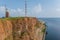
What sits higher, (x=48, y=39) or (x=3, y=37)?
(x=3, y=37)

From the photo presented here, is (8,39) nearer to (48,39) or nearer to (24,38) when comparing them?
(24,38)

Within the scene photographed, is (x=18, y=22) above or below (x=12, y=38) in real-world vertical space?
above

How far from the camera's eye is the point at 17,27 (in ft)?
71.8

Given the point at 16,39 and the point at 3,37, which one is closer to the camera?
the point at 3,37

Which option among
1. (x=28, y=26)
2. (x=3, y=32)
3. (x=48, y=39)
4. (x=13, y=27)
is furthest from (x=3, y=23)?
(x=48, y=39)

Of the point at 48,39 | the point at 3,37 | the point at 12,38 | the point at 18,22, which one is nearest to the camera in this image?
the point at 3,37

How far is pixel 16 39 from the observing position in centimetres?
2150

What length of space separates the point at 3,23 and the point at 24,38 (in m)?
3.81

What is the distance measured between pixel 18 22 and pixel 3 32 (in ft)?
14.7

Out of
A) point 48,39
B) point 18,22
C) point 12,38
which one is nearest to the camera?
point 12,38

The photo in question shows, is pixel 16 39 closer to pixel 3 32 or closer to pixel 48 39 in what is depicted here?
pixel 3 32

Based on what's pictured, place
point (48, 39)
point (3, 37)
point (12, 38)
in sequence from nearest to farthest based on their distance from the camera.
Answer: point (3, 37) < point (12, 38) < point (48, 39)

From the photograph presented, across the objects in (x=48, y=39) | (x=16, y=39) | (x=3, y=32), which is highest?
(x=3, y=32)

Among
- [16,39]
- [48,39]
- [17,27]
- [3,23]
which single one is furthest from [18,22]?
[48,39]
